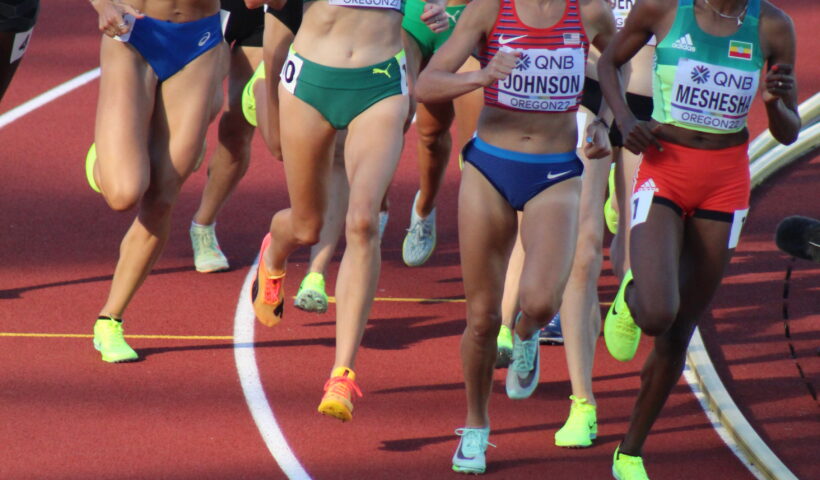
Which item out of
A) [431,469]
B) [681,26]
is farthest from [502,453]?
[681,26]

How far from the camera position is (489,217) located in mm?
5938

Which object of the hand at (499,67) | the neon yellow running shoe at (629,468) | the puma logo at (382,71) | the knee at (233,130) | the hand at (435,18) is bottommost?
the knee at (233,130)

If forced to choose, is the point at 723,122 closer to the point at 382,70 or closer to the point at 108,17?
the point at 382,70

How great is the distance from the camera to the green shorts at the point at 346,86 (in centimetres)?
638

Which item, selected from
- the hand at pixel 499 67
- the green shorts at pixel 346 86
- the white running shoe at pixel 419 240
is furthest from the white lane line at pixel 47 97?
the hand at pixel 499 67

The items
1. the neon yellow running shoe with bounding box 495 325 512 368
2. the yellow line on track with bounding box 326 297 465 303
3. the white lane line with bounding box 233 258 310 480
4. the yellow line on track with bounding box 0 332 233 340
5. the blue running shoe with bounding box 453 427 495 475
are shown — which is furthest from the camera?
the yellow line on track with bounding box 326 297 465 303

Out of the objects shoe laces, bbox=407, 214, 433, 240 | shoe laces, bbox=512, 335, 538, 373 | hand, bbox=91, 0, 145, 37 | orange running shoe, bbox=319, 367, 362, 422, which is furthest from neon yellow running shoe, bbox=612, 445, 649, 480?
shoe laces, bbox=407, 214, 433, 240

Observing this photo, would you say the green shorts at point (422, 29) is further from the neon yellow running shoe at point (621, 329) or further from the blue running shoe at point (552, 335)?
the neon yellow running shoe at point (621, 329)

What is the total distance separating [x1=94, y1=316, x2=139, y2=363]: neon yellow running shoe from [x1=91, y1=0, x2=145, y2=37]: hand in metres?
1.51

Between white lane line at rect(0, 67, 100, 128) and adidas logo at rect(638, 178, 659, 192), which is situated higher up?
→ adidas logo at rect(638, 178, 659, 192)

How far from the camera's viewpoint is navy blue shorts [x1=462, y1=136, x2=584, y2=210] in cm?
593

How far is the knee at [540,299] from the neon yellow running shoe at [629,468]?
75 cm

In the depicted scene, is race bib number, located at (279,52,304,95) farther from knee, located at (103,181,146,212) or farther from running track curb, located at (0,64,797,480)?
running track curb, located at (0,64,797,480)

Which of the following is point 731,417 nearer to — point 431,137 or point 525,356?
point 525,356
